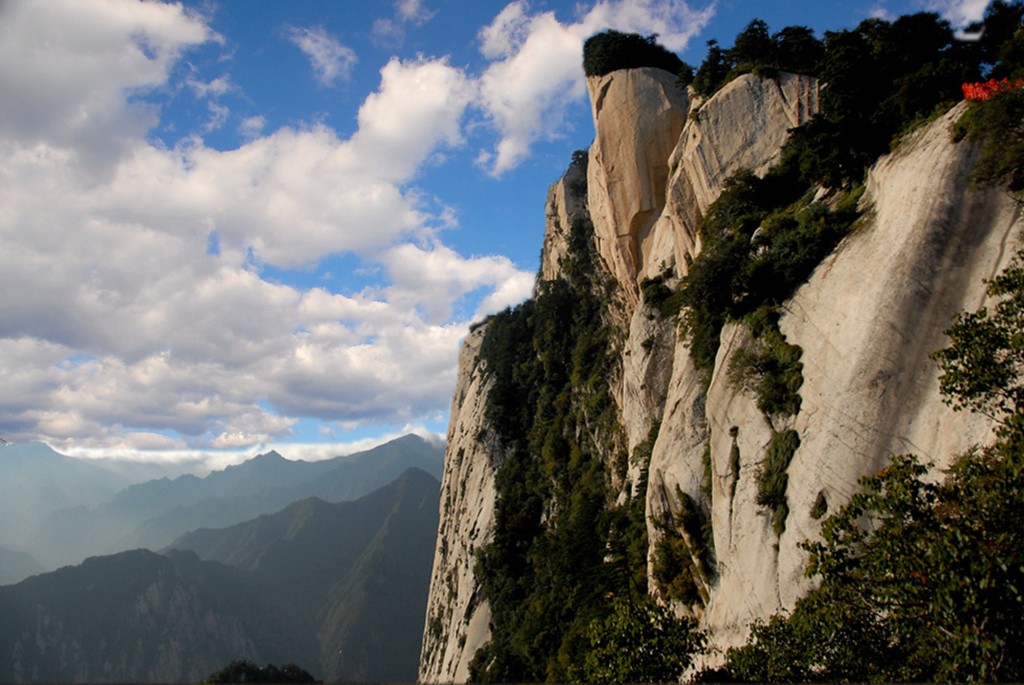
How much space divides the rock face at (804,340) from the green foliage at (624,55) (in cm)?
623

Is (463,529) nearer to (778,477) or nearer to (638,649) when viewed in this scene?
(778,477)

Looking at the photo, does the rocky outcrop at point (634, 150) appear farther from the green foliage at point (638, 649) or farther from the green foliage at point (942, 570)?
the green foliage at point (942, 570)

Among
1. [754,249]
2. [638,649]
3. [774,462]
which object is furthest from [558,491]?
[638,649]

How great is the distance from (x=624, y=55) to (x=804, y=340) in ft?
100

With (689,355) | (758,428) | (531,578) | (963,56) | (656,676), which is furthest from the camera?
(531,578)

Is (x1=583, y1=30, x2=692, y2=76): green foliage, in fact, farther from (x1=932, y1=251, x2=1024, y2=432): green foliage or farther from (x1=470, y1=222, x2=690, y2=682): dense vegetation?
(x1=932, y1=251, x2=1024, y2=432): green foliage

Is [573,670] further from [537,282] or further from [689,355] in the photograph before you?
[537,282]

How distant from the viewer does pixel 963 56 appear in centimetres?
2792

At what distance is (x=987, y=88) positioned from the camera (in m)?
21.8

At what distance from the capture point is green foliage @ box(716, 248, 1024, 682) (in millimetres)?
10102

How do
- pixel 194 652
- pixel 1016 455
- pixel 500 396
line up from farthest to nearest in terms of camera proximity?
pixel 194 652 < pixel 500 396 < pixel 1016 455

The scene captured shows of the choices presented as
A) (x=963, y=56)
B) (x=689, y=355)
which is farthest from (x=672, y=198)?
(x=963, y=56)

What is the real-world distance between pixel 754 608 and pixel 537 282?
50719 millimetres

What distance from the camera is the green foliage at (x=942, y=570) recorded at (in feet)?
33.1
